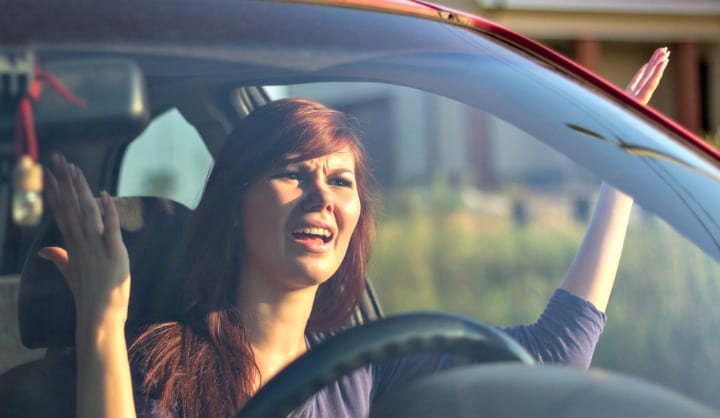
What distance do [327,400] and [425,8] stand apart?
0.68 meters

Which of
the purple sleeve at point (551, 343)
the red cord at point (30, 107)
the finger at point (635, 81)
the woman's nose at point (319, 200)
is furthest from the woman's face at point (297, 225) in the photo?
the finger at point (635, 81)

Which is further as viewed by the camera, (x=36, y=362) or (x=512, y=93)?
(x=512, y=93)

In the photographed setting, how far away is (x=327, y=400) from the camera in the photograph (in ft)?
3.82

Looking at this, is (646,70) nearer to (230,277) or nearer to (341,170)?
(341,170)

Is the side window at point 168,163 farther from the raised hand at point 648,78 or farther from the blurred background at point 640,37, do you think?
the blurred background at point 640,37

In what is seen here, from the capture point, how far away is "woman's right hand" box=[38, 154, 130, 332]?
1169 mm

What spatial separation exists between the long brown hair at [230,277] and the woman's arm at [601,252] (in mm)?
280

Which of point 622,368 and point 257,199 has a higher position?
point 257,199

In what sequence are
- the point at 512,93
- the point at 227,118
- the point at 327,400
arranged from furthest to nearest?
1. the point at 512,93
2. the point at 227,118
3. the point at 327,400

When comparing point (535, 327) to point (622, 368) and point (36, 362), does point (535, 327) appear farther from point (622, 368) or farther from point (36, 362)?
point (36, 362)

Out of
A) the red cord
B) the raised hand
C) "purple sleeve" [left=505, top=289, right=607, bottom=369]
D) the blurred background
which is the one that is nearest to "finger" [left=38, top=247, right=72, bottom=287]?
the red cord

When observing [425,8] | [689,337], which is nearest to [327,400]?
[689,337]

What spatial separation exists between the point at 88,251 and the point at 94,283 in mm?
41

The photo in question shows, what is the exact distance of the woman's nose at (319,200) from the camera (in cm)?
121
